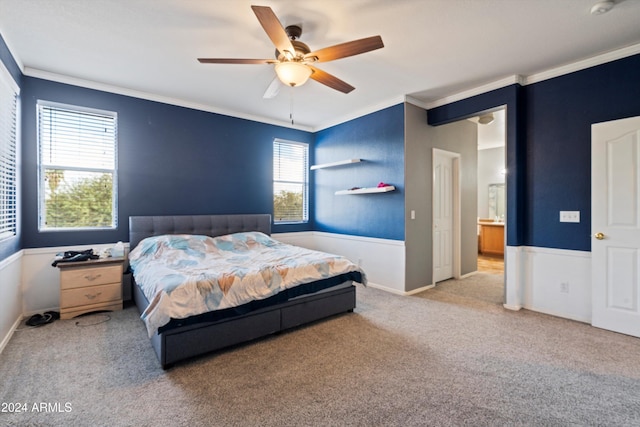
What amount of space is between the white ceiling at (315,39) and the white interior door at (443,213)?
4.14 ft

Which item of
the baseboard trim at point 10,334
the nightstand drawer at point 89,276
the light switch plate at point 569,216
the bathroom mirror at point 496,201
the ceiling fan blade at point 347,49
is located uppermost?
the ceiling fan blade at point 347,49

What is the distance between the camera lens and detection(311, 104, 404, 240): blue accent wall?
14.2 ft

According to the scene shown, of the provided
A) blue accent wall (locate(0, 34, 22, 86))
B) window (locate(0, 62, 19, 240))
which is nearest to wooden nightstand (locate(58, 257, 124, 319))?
window (locate(0, 62, 19, 240))

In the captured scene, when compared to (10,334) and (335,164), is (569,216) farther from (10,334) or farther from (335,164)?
(10,334)

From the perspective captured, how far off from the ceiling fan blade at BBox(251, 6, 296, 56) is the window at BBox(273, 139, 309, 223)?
321cm

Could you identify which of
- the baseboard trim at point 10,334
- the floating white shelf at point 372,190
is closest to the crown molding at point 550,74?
the floating white shelf at point 372,190

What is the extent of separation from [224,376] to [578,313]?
370 cm

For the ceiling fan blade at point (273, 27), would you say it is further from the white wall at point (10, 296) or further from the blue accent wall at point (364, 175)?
the white wall at point (10, 296)

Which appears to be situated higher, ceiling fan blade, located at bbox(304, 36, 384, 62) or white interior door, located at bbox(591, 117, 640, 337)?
ceiling fan blade, located at bbox(304, 36, 384, 62)

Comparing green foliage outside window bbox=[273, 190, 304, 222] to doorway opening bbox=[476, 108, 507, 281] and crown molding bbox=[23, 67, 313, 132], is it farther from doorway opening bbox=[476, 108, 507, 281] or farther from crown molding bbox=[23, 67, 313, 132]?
doorway opening bbox=[476, 108, 507, 281]

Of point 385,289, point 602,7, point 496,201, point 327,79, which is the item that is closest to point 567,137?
point 602,7

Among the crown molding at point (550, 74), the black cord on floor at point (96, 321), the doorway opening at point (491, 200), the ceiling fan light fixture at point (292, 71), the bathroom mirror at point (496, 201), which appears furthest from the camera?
the bathroom mirror at point (496, 201)

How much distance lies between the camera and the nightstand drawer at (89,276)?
3242mm

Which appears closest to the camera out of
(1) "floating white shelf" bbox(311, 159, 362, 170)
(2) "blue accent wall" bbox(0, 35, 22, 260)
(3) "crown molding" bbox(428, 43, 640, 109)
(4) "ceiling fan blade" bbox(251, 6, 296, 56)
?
(4) "ceiling fan blade" bbox(251, 6, 296, 56)
